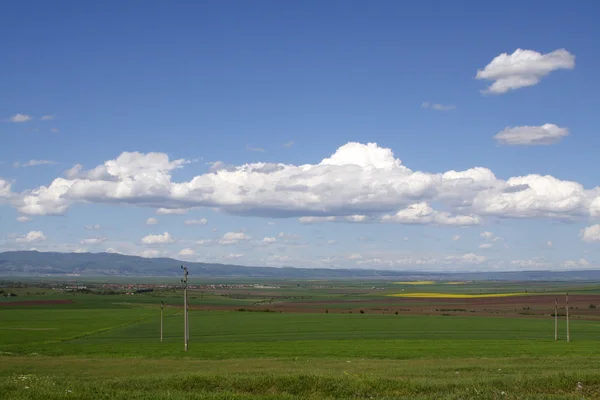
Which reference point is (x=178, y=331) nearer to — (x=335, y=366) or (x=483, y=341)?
(x=483, y=341)

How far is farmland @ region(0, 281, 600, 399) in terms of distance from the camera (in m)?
25.5

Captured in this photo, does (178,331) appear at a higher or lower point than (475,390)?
lower

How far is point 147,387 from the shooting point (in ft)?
85.1

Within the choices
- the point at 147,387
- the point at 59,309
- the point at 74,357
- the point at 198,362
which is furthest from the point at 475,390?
the point at 59,309

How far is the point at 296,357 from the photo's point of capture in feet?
148

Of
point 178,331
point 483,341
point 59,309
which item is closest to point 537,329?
point 483,341

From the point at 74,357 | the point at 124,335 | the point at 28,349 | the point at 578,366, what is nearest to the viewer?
the point at 578,366

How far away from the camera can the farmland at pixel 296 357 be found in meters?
25.5

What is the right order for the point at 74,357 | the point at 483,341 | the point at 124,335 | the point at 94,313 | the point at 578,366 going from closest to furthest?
the point at 578,366, the point at 74,357, the point at 483,341, the point at 124,335, the point at 94,313

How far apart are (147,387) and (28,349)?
3406 centimetres

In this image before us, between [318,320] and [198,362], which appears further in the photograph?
[318,320]

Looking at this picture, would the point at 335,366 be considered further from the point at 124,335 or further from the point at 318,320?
the point at 318,320

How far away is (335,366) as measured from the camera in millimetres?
36719

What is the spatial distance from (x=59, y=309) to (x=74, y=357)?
3345 inches
